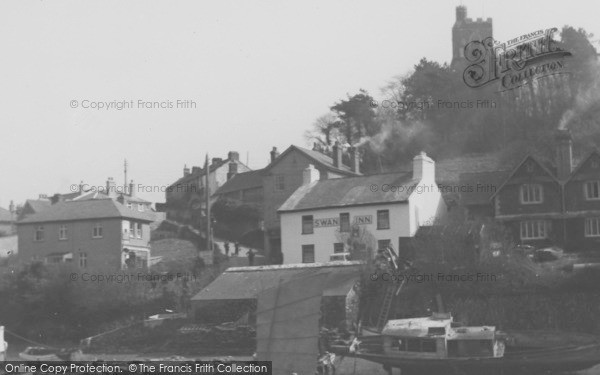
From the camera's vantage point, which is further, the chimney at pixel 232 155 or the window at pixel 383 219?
the chimney at pixel 232 155

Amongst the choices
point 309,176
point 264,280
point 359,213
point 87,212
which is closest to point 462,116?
point 309,176

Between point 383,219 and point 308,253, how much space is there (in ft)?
16.3

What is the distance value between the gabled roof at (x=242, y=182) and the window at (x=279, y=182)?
10.4 meters

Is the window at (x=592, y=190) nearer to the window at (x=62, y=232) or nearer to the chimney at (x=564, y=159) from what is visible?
the chimney at (x=564, y=159)

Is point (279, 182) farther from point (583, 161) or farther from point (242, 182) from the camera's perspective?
point (583, 161)

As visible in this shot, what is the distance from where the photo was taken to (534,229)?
50.8m

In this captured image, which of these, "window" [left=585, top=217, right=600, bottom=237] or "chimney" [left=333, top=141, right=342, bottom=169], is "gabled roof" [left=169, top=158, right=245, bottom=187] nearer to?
"chimney" [left=333, top=141, right=342, bottom=169]

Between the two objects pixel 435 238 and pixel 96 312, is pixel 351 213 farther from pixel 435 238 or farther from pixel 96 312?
pixel 96 312

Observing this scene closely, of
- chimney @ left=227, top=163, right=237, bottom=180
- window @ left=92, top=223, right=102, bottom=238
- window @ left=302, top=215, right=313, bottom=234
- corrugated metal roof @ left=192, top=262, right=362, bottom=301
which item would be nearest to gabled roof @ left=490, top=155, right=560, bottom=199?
window @ left=302, top=215, right=313, bottom=234

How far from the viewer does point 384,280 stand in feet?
140

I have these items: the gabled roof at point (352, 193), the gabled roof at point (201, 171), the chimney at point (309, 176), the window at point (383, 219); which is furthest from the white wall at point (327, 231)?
the gabled roof at point (201, 171)

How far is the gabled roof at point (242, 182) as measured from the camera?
7375 centimetres

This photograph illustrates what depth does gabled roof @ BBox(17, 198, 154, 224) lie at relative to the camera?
188ft

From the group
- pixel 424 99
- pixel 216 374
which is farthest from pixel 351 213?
pixel 424 99
